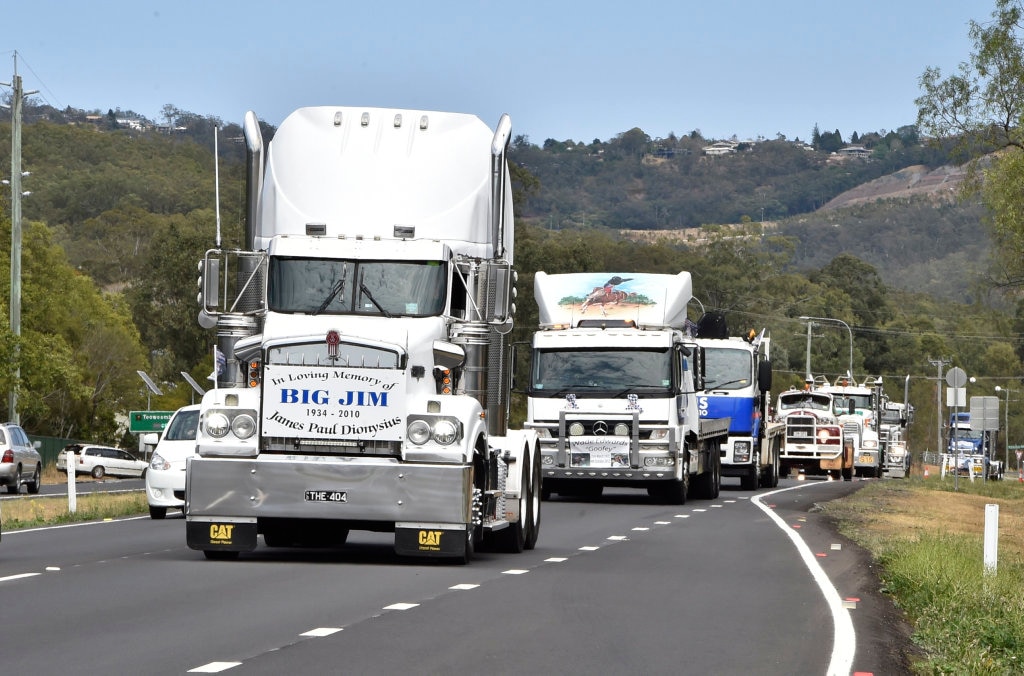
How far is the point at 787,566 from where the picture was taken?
18.1 meters

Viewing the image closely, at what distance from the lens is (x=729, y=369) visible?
3803 centimetres

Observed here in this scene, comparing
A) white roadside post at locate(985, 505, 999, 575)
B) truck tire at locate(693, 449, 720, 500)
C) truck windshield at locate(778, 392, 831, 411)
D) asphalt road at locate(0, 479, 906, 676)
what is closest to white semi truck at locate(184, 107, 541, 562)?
asphalt road at locate(0, 479, 906, 676)

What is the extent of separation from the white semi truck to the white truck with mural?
1043 cm

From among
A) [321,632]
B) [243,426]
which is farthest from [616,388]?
[321,632]

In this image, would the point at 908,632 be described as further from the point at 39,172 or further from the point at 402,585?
the point at 39,172

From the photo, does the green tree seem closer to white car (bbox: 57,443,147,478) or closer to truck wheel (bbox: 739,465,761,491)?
truck wheel (bbox: 739,465,761,491)

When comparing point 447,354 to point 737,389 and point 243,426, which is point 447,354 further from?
point 737,389

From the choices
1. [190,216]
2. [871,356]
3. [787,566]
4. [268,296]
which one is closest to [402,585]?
[268,296]

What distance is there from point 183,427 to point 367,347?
1046cm

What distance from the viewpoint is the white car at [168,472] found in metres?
24.8

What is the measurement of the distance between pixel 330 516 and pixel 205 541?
1.38 metres

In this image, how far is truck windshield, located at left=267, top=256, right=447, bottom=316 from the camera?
672 inches

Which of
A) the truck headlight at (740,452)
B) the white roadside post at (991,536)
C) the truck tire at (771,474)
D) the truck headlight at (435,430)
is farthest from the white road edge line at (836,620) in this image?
the truck tire at (771,474)

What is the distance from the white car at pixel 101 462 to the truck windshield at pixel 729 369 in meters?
27.5
